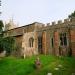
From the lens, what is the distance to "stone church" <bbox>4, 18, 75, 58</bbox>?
A: 3158 cm

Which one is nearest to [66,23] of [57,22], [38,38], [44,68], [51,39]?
[57,22]

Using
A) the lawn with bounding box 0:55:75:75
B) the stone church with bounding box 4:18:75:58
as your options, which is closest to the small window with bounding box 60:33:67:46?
the stone church with bounding box 4:18:75:58

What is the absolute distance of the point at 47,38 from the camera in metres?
35.4

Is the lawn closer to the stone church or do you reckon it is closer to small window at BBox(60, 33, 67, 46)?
the stone church

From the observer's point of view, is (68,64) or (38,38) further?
(38,38)

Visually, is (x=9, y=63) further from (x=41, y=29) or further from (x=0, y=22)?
(x=41, y=29)

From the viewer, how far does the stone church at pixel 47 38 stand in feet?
104

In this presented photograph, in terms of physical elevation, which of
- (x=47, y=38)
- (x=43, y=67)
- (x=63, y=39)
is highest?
(x=47, y=38)

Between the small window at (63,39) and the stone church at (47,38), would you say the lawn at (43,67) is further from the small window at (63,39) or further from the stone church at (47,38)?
the small window at (63,39)

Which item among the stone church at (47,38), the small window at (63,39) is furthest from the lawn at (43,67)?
the small window at (63,39)

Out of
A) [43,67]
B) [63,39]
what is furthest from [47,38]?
[43,67]

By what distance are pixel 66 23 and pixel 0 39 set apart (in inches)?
430

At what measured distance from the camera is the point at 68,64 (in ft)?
86.8

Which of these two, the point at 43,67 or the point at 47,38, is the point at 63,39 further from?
the point at 43,67
